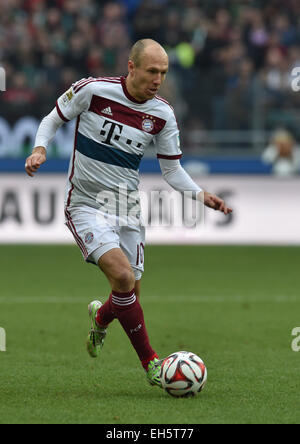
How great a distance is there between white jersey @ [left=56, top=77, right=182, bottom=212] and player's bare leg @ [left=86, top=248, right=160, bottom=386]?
575mm

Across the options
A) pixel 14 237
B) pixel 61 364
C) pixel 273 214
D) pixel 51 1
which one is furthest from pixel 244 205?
pixel 61 364

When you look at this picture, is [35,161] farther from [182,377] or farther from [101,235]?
[182,377]

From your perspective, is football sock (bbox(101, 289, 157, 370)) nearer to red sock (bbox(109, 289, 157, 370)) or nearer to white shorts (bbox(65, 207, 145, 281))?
red sock (bbox(109, 289, 157, 370))

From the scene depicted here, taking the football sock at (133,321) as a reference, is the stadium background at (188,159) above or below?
above

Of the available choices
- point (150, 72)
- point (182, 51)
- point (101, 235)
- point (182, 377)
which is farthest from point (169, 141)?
point (182, 51)

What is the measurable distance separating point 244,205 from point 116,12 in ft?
16.7

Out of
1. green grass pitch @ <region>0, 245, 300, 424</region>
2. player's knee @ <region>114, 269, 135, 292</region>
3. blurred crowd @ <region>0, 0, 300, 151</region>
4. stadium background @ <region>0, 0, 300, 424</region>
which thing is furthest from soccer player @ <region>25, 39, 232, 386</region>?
blurred crowd @ <region>0, 0, 300, 151</region>

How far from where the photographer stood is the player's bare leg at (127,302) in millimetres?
6270

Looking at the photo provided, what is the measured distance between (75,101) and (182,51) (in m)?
11.2

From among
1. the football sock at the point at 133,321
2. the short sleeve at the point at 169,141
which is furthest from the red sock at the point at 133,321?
the short sleeve at the point at 169,141

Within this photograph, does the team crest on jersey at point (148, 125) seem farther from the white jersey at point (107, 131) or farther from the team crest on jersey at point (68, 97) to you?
the team crest on jersey at point (68, 97)

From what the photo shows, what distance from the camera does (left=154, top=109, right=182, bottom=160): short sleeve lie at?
22.3 feet

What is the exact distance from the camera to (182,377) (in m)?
6.02

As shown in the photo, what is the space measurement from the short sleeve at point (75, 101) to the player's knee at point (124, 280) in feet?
4.13
